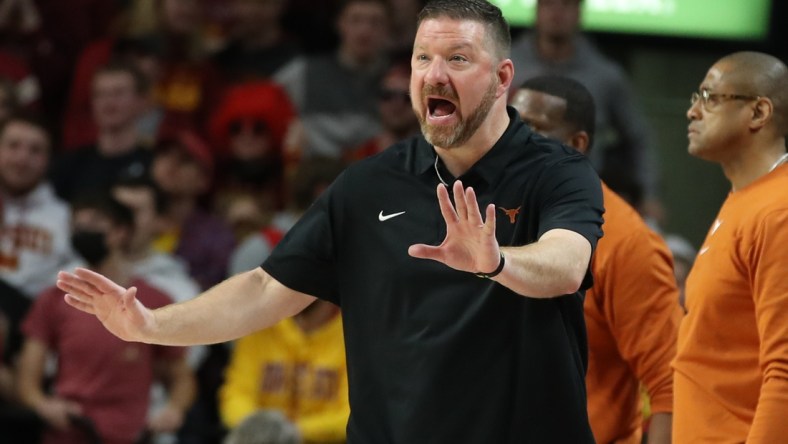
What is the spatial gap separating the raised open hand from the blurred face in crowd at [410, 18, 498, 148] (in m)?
0.45

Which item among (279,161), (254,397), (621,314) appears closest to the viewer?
(621,314)

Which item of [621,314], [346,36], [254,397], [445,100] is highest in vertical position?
[445,100]

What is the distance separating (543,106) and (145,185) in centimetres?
350

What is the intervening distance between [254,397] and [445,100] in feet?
11.4

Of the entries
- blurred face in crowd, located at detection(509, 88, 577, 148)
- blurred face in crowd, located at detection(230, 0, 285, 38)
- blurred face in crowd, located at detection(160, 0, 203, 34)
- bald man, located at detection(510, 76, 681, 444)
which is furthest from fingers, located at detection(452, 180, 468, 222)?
blurred face in crowd, located at detection(160, 0, 203, 34)

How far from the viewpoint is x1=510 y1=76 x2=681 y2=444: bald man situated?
4.07 metres

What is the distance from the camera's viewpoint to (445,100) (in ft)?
11.3

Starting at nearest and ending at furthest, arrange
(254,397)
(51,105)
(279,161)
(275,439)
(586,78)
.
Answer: (275,439) < (254,397) < (586,78) < (279,161) < (51,105)

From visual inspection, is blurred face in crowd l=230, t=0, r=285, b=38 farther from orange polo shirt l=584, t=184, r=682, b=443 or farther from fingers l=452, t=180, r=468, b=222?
fingers l=452, t=180, r=468, b=222

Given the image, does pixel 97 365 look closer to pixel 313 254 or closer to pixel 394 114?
pixel 394 114

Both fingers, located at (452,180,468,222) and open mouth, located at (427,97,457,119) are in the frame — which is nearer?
fingers, located at (452,180,468,222)

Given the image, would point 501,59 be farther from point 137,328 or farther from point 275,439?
point 275,439

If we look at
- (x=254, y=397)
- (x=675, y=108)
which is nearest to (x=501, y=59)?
(x=254, y=397)

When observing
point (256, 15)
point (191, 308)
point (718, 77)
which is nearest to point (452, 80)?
point (191, 308)
